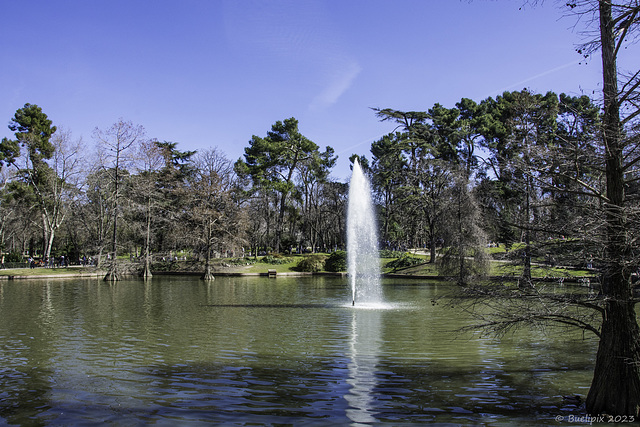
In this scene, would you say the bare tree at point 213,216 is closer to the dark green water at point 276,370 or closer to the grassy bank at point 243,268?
the grassy bank at point 243,268

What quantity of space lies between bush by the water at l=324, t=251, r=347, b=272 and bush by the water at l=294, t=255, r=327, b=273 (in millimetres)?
547

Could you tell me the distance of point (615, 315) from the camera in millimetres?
6477

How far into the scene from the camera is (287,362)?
10.0 metres

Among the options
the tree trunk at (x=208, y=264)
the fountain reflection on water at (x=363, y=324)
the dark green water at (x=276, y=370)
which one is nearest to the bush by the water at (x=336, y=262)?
the fountain reflection on water at (x=363, y=324)

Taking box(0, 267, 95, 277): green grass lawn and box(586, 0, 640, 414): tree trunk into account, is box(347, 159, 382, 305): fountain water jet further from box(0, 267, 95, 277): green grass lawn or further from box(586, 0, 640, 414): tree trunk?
box(0, 267, 95, 277): green grass lawn

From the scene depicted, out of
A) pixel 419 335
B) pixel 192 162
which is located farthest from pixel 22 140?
pixel 419 335

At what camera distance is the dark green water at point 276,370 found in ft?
22.6

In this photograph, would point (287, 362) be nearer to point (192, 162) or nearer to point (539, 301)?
point (539, 301)

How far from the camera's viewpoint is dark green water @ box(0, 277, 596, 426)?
6902 mm

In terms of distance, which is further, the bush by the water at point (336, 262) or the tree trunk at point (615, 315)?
the bush by the water at point (336, 262)

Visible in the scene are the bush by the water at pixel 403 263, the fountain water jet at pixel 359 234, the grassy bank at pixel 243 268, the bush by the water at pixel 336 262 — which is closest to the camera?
the fountain water jet at pixel 359 234

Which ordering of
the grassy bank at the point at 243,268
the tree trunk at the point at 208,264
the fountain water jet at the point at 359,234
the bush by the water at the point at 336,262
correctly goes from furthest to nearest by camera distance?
the bush by the water at the point at 336,262
the grassy bank at the point at 243,268
the tree trunk at the point at 208,264
the fountain water jet at the point at 359,234

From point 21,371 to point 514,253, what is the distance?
393 inches

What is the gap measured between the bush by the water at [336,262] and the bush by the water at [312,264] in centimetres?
55
